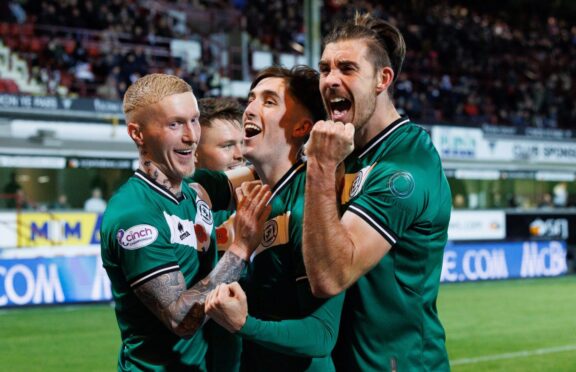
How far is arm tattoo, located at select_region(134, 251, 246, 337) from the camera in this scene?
10.9 feet

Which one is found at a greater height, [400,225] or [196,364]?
[400,225]

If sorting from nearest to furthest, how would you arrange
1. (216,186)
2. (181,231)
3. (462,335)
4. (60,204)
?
(181,231)
(216,186)
(462,335)
(60,204)

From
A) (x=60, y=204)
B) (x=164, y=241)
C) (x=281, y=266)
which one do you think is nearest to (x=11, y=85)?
(x=60, y=204)

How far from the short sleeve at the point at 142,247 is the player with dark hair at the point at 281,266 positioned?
13.2 inches

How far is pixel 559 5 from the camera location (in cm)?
4238

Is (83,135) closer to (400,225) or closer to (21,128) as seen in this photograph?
(21,128)

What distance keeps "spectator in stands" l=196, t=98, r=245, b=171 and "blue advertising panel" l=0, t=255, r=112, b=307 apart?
8749mm

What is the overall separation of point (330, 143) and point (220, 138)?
2.60 meters

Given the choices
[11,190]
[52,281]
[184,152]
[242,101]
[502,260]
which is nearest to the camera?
[184,152]

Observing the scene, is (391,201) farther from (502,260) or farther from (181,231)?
(502,260)

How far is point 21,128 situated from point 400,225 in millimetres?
17179

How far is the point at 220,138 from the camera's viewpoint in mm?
5602

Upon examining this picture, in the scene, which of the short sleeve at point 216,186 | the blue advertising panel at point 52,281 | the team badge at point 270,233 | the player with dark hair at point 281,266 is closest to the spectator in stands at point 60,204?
the blue advertising panel at point 52,281

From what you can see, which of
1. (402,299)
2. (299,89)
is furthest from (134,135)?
(402,299)
